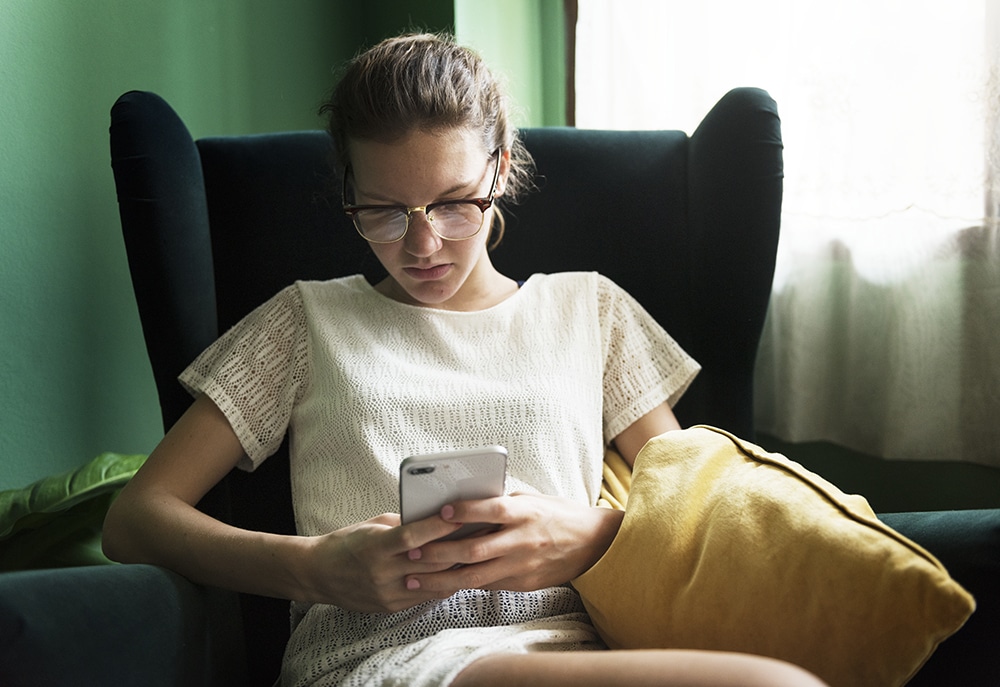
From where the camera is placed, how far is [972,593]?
2.81ft

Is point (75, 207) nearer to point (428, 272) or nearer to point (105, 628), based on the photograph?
point (428, 272)

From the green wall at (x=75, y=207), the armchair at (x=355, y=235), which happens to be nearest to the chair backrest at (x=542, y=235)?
the armchair at (x=355, y=235)

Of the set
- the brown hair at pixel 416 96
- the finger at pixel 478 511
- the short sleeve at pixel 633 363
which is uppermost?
the brown hair at pixel 416 96

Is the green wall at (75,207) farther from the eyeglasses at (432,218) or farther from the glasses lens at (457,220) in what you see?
the glasses lens at (457,220)

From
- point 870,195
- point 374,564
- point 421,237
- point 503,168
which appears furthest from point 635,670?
point 870,195

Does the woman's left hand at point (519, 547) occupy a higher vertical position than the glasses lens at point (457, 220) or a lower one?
lower

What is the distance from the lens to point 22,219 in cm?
144

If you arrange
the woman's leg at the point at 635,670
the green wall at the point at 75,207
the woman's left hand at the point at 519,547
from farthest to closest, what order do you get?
the green wall at the point at 75,207 → the woman's left hand at the point at 519,547 → the woman's leg at the point at 635,670

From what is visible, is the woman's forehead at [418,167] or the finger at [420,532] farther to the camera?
the woman's forehead at [418,167]

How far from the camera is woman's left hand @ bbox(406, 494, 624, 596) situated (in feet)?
3.13

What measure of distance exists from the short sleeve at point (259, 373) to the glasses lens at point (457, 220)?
0.27m

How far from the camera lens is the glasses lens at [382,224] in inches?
44.8

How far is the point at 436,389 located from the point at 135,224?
494 mm

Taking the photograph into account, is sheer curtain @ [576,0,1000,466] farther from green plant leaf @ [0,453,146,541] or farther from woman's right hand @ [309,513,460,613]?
green plant leaf @ [0,453,146,541]
